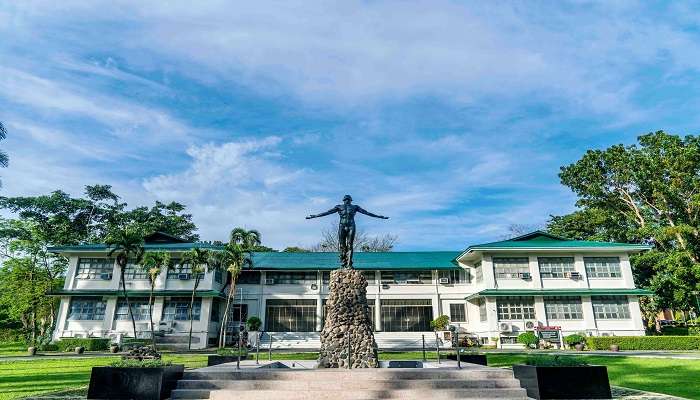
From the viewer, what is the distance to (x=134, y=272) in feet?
102

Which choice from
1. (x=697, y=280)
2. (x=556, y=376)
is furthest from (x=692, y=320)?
(x=556, y=376)

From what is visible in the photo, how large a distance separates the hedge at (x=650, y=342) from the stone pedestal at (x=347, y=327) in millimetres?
19165

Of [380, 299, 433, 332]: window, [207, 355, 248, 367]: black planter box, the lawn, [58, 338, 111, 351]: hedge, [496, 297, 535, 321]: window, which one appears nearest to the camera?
the lawn

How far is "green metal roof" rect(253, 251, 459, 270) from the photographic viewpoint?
1313 inches

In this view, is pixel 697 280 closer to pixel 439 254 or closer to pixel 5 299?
pixel 439 254

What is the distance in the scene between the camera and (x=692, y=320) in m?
32.3

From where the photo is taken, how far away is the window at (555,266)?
98.5 feet

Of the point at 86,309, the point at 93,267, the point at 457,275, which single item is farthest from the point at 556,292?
the point at 93,267

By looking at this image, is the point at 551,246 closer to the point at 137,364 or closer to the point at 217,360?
the point at 217,360

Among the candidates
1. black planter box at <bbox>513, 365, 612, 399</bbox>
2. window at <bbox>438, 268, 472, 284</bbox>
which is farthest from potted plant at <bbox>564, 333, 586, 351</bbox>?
black planter box at <bbox>513, 365, 612, 399</bbox>

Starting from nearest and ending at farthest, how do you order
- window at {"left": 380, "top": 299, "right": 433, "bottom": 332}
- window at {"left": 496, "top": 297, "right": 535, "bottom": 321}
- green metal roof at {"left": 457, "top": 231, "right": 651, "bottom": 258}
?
window at {"left": 496, "top": 297, "right": 535, "bottom": 321}, green metal roof at {"left": 457, "top": 231, "right": 651, "bottom": 258}, window at {"left": 380, "top": 299, "right": 433, "bottom": 332}

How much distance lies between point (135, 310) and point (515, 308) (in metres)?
28.0

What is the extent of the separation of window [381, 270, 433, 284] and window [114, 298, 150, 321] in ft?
61.0

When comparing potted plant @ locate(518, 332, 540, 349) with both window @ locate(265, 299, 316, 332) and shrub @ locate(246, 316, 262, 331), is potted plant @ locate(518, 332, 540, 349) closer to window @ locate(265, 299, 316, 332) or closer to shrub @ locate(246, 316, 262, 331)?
window @ locate(265, 299, 316, 332)
